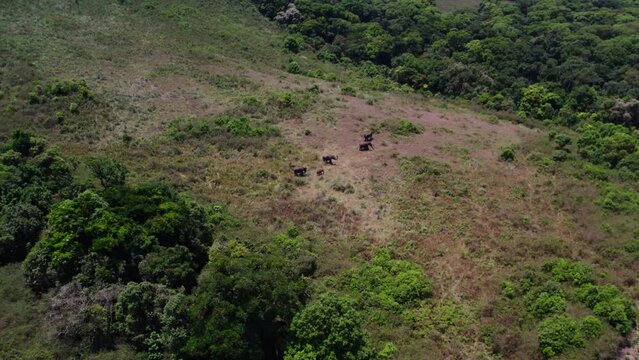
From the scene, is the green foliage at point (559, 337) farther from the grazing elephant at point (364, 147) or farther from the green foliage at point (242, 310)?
the grazing elephant at point (364, 147)

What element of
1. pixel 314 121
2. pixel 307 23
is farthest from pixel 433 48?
pixel 314 121

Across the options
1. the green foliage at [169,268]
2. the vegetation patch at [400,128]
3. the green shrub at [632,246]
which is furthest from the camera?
the vegetation patch at [400,128]

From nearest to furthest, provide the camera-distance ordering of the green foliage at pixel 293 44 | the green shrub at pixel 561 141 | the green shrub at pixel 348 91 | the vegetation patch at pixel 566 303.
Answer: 1. the vegetation patch at pixel 566 303
2. the green shrub at pixel 561 141
3. the green shrub at pixel 348 91
4. the green foliage at pixel 293 44

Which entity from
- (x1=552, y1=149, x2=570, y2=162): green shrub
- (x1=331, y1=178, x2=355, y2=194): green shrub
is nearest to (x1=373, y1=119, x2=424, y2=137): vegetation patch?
(x1=331, y1=178, x2=355, y2=194): green shrub

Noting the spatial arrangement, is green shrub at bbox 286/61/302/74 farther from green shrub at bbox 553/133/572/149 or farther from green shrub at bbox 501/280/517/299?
green shrub at bbox 501/280/517/299

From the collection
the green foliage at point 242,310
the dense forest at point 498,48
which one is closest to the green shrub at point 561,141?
the dense forest at point 498,48
